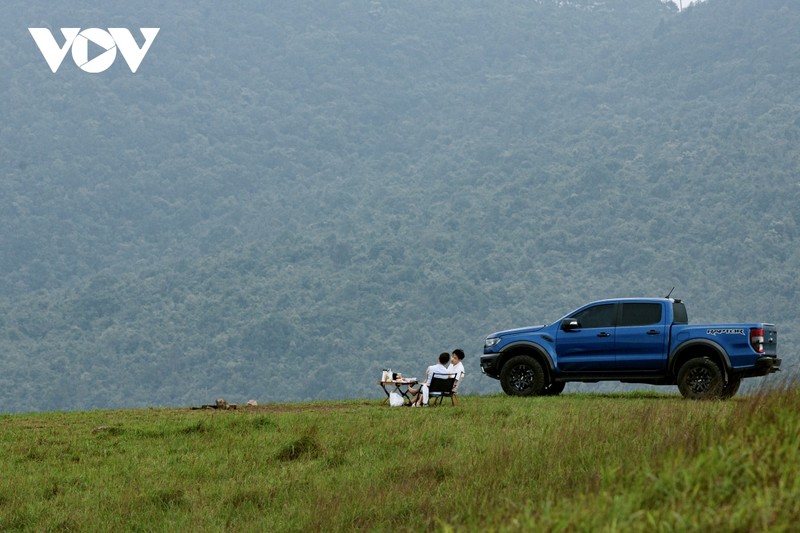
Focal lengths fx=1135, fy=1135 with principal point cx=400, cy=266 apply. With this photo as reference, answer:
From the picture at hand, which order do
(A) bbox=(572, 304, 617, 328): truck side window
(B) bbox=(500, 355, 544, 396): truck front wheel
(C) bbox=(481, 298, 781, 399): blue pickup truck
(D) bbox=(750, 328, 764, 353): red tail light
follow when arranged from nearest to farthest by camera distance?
(D) bbox=(750, 328, 764, 353): red tail light → (C) bbox=(481, 298, 781, 399): blue pickup truck → (A) bbox=(572, 304, 617, 328): truck side window → (B) bbox=(500, 355, 544, 396): truck front wheel

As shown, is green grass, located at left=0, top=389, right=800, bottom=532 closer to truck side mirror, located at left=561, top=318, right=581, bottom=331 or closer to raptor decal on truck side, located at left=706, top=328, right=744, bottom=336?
truck side mirror, located at left=561, top=318, right=581, bottom=331

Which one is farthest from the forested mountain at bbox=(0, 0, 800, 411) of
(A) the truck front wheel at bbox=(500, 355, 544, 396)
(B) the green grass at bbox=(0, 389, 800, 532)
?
(B) the green grass at bbox=(0, 389, 800, 532)

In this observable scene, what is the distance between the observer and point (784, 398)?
1030cm

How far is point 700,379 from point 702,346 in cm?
63

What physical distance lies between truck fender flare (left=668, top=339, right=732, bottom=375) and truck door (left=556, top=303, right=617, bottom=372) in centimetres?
121

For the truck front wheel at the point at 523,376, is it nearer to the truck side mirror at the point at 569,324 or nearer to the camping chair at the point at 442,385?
the truck side mirror at the point at 569,324

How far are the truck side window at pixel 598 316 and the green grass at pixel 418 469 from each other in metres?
2.00

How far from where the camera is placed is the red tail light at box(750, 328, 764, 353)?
67.7ft

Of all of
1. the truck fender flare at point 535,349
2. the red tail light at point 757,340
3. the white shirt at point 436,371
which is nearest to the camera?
the red tail light at point 757,340

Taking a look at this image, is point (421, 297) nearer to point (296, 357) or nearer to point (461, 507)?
point (296, 357)

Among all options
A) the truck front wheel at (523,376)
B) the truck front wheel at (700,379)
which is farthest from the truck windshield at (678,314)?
the truck front wheel at (523,376)

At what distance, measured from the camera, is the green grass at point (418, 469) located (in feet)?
25.1

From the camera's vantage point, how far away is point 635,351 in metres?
22.0

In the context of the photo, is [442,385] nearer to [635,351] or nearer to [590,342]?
[590,342]
